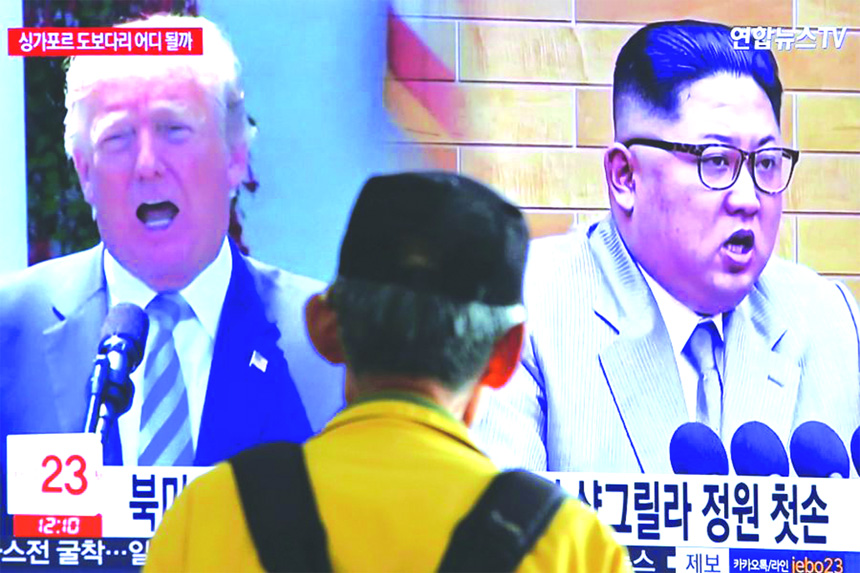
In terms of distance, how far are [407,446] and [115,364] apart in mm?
2403

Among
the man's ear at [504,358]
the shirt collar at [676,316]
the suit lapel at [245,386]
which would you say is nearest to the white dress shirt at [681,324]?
the shirt collar at [676,316]

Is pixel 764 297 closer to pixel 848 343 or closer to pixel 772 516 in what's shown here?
pixel 848 343

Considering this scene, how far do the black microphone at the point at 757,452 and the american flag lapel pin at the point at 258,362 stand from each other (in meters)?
1.30

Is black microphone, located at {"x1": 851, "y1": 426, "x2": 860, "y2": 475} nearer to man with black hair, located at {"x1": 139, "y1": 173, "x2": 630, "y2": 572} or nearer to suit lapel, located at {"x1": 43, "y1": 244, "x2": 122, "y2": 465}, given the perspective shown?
suit lapel, located at {"x1": 43, "y1": 244, "x2": 122, "y2": 465}

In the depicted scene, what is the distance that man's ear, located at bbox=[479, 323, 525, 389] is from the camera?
1430mm

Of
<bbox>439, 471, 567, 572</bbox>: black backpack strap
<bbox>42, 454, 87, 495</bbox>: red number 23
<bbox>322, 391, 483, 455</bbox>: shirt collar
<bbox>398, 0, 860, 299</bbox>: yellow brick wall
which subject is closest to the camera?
<bbox>439, 471, 567, 572</bbox>: black backpack strap

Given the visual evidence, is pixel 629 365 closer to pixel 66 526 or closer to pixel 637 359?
pixel 637 359

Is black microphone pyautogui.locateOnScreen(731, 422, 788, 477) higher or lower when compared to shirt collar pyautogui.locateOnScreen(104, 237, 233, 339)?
lower

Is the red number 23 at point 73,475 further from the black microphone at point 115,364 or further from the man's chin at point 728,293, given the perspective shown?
the man's chin at point 728,293

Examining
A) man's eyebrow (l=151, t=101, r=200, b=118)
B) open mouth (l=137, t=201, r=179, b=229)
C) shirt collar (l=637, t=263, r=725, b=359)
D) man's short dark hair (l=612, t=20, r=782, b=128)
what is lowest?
shirt collar (l=637, t=263, r=725, b=359)

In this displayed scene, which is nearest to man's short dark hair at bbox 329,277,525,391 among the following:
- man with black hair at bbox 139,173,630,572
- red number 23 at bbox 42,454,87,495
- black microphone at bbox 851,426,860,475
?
man with black hair at bbox 139,173,630,572

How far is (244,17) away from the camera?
143 inches

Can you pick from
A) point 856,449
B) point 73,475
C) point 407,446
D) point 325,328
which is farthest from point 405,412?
point 856,449

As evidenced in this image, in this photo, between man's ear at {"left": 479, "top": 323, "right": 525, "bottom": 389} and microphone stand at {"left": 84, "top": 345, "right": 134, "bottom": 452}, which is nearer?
man's ear at {"left": 479, "top": 323, "right": 525, "bottom": 389}
